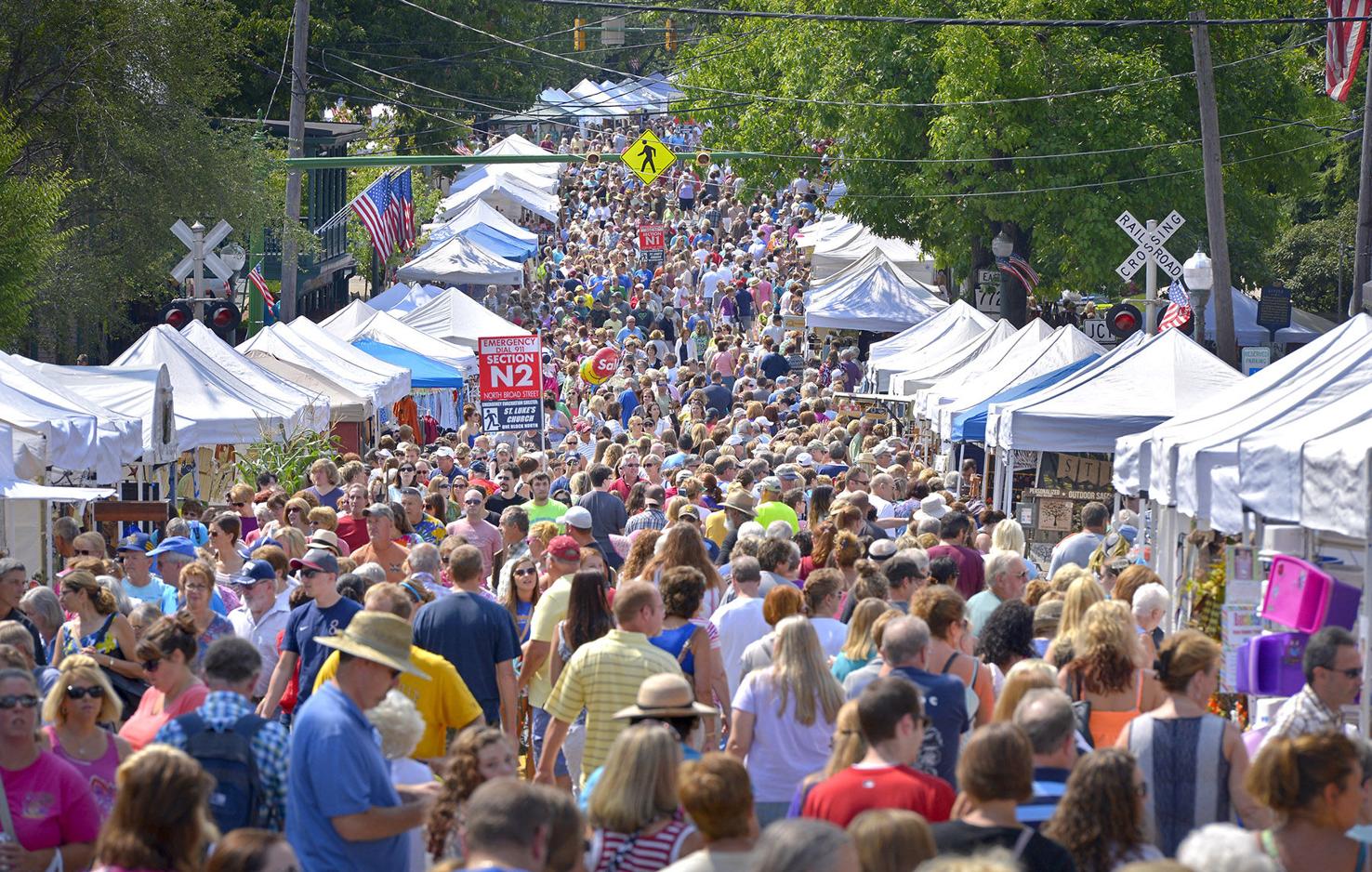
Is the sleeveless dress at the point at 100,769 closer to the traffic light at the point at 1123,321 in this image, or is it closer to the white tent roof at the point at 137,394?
the white tent roof at the point at 137,394

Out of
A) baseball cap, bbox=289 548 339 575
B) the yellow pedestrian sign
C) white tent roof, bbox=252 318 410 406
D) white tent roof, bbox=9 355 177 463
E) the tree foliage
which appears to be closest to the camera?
baseball cap, bbox=289 548 339 575

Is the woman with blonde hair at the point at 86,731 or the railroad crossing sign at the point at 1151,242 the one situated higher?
the railroad crossing sign at the point at 1151,242

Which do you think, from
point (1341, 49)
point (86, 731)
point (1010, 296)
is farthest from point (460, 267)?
point (86, 731)

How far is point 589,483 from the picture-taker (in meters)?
16.2

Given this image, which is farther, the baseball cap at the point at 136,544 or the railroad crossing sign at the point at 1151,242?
the railroad crossing sign at the point at 1151,242

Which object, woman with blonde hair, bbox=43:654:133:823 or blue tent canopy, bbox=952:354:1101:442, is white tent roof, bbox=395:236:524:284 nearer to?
Result: blue tent canopy, bbox=952:354:1101:442

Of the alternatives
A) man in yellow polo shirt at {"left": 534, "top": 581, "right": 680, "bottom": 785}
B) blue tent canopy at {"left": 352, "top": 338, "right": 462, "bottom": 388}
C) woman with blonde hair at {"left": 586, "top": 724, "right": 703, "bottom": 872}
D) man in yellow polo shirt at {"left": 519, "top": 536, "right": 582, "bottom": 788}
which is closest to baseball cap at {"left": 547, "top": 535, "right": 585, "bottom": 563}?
man in yellow polo shirt at {"left": 519, "top": 536, "right": 582, "bottom": 788}

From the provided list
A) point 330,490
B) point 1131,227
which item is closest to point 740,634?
point 330,490

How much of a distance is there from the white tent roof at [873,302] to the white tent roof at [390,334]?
614 cm

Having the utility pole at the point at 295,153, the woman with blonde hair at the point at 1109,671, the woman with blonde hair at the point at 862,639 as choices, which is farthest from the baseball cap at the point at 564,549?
the utility pole at the point at 295,153

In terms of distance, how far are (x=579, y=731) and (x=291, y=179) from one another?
2295cm

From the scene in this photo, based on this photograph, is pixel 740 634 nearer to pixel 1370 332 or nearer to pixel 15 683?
pixel 15 683

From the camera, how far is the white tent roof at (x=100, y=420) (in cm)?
1510

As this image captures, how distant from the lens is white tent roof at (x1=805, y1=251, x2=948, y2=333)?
3284cm
